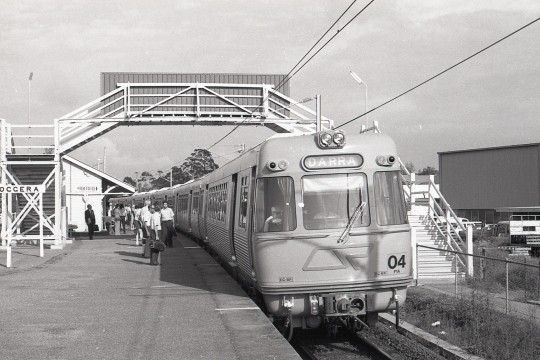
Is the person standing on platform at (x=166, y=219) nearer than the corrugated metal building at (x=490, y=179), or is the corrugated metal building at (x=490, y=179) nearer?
the person standing on platform at (x=166, y=219)

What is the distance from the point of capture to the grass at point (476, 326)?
9719mm

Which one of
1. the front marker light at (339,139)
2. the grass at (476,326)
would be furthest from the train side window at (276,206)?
the grass at (476,326)

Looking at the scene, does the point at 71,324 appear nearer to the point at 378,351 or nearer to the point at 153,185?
the point at 378,351

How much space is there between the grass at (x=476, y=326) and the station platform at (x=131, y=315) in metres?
2.84

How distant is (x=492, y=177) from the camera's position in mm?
64812

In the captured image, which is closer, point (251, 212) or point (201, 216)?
point (251, 212)

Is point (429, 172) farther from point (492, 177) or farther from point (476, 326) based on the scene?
point (476, 326)

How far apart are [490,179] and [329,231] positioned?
57824mm

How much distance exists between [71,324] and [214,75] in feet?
83.9

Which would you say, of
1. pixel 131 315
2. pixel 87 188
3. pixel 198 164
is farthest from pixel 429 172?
pixel 131 315

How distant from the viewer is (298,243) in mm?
10195

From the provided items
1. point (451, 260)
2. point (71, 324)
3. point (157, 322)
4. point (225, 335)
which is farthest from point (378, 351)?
point (451, 260)

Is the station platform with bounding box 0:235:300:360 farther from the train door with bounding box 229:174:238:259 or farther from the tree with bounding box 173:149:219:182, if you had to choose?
the tree with bounding box 173:149:219:182

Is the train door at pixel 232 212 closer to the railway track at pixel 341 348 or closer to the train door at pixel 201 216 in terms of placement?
the railway track at pixel 341 348
